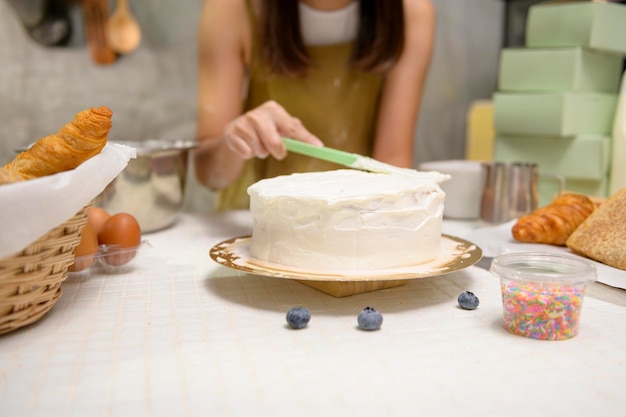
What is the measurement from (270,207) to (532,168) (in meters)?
0.81

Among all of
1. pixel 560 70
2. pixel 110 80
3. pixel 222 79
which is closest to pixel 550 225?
pixel 560 70

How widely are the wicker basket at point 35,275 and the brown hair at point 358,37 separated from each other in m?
1.13

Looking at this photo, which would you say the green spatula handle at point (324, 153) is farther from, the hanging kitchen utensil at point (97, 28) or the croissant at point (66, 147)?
the hanging kitchen utensil at point (97, 28)

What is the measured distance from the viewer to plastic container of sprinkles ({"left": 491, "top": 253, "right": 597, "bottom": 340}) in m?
0.75

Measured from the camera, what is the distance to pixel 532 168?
4.68ft

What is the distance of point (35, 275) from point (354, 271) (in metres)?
0.44

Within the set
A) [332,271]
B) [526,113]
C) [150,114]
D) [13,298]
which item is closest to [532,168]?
[526,113]

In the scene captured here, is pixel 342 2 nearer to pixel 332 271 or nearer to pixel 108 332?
pixel 332 271

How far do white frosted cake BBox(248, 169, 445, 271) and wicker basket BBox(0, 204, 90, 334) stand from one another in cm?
29

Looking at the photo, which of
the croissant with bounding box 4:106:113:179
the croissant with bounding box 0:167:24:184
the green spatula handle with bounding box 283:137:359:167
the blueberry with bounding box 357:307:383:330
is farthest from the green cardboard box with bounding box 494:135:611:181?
the croissant with bounding box 0:167:24:184

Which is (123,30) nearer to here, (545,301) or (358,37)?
(358,37)

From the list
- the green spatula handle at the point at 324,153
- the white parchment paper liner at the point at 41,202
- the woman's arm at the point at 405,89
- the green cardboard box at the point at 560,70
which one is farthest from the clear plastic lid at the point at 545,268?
the woman's arm at the point at 405,89

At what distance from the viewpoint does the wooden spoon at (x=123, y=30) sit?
6.34ft

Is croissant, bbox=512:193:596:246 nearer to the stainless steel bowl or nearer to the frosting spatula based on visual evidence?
the frosting spatula
